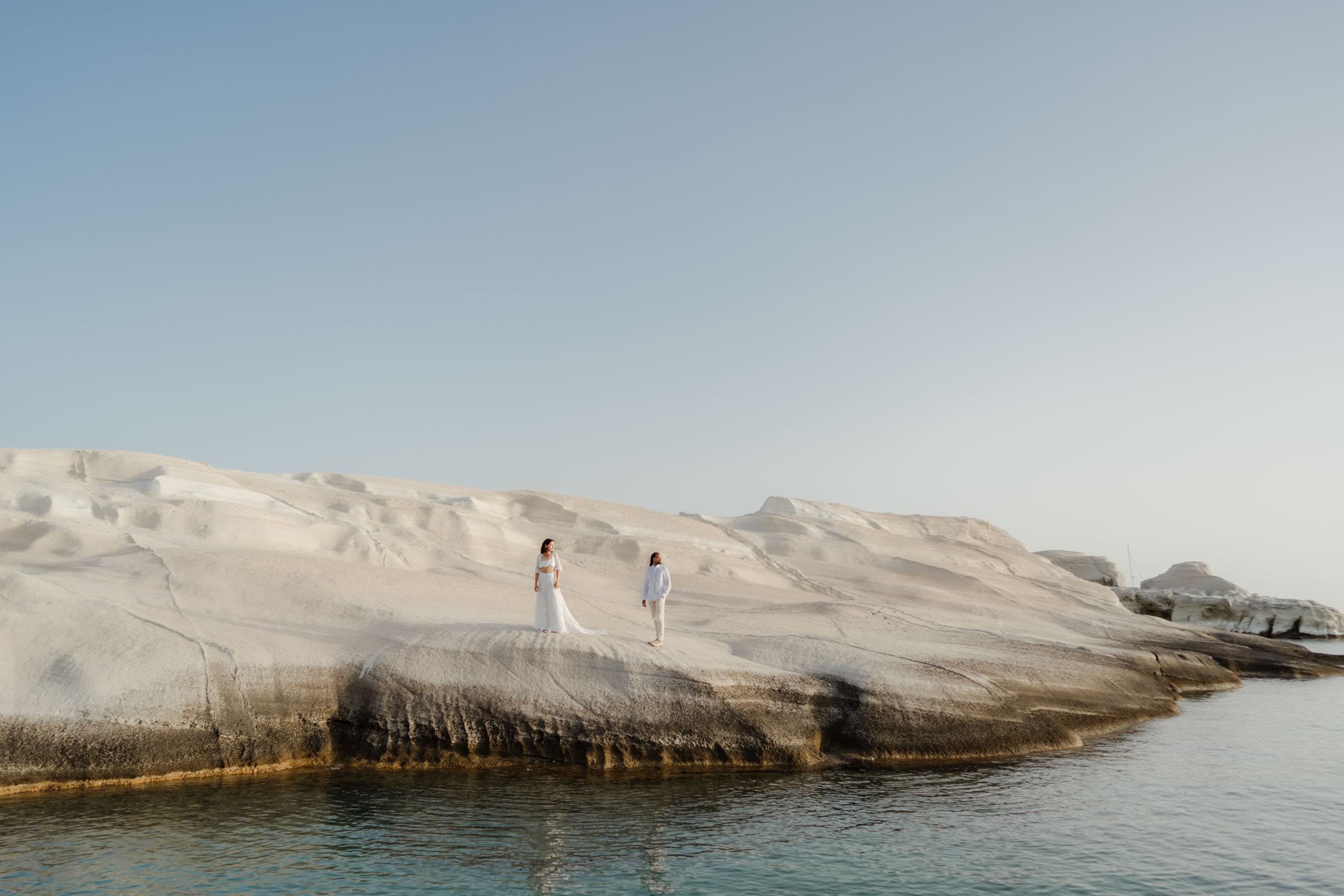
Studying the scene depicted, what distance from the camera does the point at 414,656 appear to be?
18.2 metres

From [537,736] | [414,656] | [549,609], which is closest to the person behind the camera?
[537,736]

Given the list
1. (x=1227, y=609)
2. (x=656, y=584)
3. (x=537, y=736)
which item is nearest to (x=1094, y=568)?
(x=1227, y=609)

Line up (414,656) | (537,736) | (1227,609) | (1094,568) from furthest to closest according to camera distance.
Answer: (1094,568) < (1227,609) < (414,656) < (537,736)

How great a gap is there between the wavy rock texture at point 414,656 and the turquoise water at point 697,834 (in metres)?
0.84

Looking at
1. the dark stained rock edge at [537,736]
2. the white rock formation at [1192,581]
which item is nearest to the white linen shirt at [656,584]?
the dark stained rock edge at [537,736]

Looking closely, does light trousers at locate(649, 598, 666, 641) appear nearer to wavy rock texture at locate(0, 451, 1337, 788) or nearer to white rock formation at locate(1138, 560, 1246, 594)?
wavy rock texture at locate(0, 451, 1337, 788)

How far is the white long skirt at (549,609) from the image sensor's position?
19.2m

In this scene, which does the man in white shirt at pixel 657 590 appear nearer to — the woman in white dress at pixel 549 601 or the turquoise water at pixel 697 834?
the woman in white dress at pixel 549 601

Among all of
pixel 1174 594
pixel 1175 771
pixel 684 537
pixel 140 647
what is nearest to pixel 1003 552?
pixel 684 537

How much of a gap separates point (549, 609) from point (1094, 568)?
6127 cm

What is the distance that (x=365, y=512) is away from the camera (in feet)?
105

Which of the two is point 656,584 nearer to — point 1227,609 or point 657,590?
point 657,590

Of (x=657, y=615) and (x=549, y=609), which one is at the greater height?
(x=549, y=609)

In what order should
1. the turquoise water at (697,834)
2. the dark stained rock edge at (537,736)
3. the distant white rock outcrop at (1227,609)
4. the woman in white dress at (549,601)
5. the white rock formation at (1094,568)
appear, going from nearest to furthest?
the turquoise water at (697,834), the dark stained rock edge at (537,736), the woman in white dress at (549,601), the distant white rock outcrop at (1227,609), the white rock formation at (1094,568)
